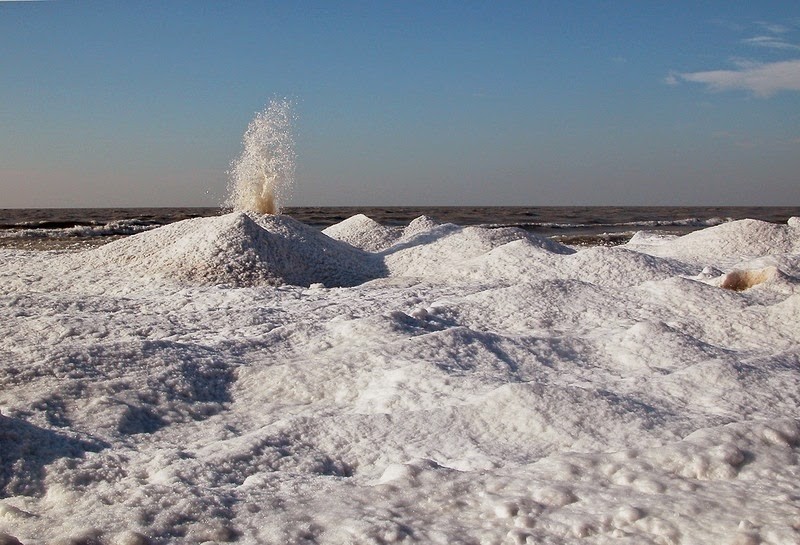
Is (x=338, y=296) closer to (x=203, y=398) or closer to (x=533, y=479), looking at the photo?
(x=203, y=398)

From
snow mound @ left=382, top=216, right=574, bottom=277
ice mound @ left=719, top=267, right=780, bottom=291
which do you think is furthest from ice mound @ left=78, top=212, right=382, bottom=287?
ice mound @ left=719, top=267, right=780, bottom=291

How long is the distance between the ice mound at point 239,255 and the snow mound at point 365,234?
1.17m

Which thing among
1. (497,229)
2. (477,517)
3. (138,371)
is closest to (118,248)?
(497,229)

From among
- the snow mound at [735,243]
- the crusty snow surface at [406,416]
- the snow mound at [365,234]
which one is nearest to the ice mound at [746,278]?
the crusty snow surface at [406,416]

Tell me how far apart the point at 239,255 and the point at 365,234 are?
2.76 m

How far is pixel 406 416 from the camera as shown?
7.03 feet

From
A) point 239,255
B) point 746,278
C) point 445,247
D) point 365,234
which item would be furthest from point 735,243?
point 239,255

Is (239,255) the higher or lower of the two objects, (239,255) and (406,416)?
the higher

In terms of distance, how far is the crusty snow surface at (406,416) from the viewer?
1.39 m

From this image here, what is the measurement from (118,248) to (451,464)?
16.2 feet

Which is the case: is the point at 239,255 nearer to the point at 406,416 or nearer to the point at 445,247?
the point at 445,247

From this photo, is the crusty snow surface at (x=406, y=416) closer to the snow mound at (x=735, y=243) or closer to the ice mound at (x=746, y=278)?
the ice mound at (x=746, y=278)

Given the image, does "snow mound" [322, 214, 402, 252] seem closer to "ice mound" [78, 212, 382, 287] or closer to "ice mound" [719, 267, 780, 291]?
"ice mound" [78, 212, 382, 287]

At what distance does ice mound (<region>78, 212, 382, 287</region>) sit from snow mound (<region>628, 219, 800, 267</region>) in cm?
293
